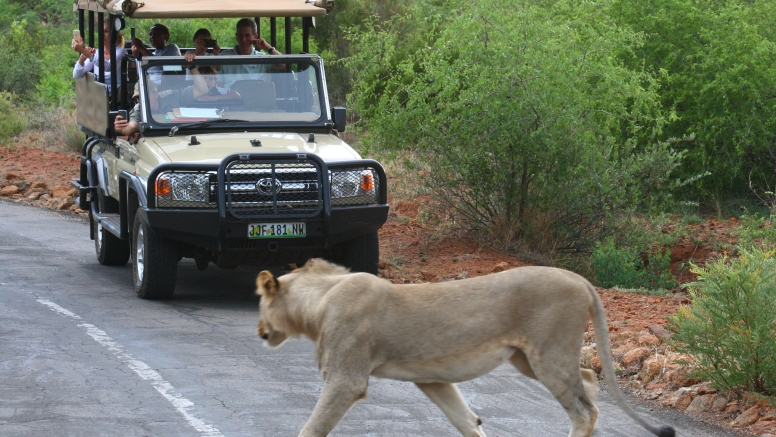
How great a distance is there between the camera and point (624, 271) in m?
11.5

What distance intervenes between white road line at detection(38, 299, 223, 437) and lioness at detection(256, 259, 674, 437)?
1100 mm

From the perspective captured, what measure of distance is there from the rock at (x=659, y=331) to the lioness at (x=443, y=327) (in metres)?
2.91

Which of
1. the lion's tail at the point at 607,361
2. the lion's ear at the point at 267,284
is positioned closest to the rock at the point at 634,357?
the lion's tail at the point at 607,361

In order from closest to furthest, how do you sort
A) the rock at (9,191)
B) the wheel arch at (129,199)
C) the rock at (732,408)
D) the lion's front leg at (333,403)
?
the lion's front leg at (333,403) < the rock at (732,408) < the wheel arch at (129,199) < the rock at (9,191)

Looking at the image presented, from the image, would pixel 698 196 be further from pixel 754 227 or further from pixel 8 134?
pixel 8 134

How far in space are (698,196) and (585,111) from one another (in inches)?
230

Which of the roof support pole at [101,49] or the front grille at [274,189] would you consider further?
the roof support pole at [101,49]

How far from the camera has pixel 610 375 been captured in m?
5.15

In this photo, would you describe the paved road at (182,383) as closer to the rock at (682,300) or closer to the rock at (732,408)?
the rock at (732,408)

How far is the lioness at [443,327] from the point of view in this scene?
4.79m

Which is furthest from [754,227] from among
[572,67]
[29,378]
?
[29,378]

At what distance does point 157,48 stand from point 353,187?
3783 millimetres

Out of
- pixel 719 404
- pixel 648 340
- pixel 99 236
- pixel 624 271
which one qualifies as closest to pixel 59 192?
pixel 99 236

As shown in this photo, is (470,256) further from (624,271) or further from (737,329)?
(737,329)
